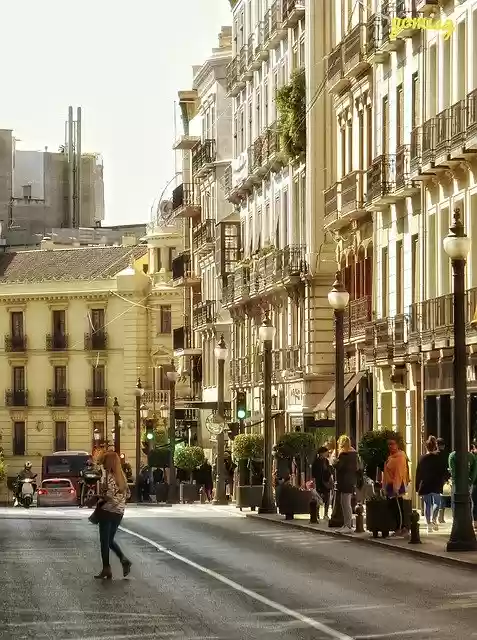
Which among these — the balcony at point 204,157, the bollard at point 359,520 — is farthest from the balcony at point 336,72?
the balcony at point 204,157

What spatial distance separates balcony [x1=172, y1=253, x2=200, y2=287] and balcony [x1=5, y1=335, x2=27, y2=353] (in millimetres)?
15609

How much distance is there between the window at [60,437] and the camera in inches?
4407

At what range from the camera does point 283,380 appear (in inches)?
2478

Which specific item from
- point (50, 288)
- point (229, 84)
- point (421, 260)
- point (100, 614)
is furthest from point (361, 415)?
point (50, 288)

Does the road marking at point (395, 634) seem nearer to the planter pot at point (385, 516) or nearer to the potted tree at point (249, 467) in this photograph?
the planter pot at point (385, 516)

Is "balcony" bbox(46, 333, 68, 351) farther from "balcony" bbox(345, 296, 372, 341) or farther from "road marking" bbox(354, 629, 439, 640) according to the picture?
"road marking" bbox(354, 629, 439, 640)

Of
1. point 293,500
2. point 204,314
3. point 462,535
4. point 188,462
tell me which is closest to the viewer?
point 462,535

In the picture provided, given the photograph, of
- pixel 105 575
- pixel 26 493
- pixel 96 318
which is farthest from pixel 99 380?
pixel 105 575

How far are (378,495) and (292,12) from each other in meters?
29.8

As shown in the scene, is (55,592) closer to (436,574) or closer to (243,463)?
(436,574)

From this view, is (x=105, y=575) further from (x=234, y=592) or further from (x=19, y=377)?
(x=19, y=377)

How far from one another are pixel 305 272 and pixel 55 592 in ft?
126

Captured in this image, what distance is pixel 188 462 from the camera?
6900cm

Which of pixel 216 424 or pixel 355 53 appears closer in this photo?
pixel 355 53
